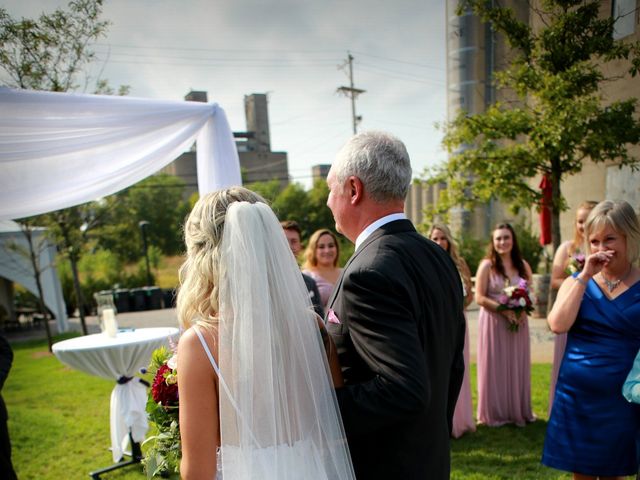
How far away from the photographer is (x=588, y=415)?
9.89ft

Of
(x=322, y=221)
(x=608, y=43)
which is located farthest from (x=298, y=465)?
(x=322, y=221)

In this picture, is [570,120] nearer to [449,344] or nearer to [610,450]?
[610,450]

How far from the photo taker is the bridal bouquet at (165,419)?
1.95m

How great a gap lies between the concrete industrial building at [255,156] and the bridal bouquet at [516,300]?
159 ft

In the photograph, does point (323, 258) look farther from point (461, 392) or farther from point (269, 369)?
point (269, 369)

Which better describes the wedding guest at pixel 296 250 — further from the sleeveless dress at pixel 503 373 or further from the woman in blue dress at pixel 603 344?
the woman in blue dress at pixel 603 344

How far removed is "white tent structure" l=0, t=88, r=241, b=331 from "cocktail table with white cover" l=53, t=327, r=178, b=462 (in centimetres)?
150

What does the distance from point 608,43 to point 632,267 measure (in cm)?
292

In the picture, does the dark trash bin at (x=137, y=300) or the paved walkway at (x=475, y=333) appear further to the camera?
the dark trash bin at (x=137, y=300)

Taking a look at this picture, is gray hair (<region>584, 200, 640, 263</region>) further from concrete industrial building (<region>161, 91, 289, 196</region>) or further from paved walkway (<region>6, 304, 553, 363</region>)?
concrete industrial building (<region>161, 91, 289, 196</region>)

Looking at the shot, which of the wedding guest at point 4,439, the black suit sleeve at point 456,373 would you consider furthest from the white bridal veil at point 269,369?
the wedding guest at point 4,439

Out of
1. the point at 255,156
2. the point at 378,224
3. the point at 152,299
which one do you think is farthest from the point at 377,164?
the point at 255,156

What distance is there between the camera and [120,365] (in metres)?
4.66

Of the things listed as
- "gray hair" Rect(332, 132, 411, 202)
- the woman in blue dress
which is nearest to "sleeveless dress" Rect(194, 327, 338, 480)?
"gray hair" Rect(332, 132, 411, 202)
